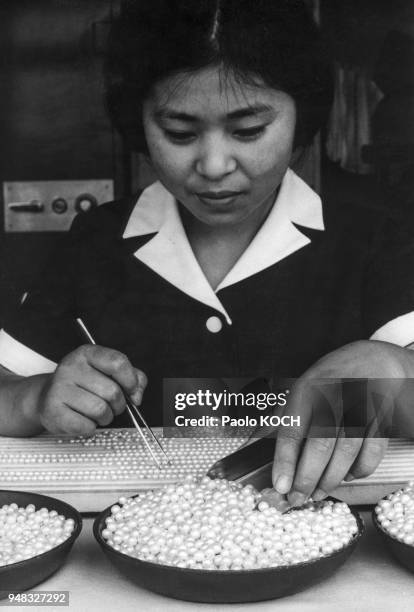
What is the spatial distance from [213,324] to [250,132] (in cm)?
27

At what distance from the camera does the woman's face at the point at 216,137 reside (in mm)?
805

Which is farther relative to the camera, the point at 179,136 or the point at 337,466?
the point at 179,136

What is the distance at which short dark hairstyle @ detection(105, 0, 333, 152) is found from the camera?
2.62 feet

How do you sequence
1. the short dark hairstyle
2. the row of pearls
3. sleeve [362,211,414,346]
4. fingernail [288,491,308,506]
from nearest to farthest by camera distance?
fingernail [288,491,308,506], the row of pearls, the short dark hairstyle, sleeve [362,211,414,346]

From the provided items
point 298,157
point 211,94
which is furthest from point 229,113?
point 298,157

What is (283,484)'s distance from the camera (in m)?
0.57

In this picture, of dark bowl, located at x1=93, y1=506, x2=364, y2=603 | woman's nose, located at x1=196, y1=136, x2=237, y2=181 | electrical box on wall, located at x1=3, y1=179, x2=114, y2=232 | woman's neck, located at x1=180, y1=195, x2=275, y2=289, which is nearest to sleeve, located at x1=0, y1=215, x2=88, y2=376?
electrical box on wall, located at x1=3, y1=179, x2=114, y2=232

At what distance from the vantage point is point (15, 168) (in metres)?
0.99

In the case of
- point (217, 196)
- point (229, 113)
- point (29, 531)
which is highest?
point (229, 113)

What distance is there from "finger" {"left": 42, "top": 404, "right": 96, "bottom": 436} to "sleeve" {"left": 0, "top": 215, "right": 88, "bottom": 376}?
0.19m

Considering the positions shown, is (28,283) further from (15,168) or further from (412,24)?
(412,24)

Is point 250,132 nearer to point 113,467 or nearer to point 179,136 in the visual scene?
point 179,136

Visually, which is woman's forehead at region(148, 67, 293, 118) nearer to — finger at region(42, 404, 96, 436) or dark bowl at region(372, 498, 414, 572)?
finger at region(42, 404, 96, 436)

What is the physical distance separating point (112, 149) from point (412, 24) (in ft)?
1.34
